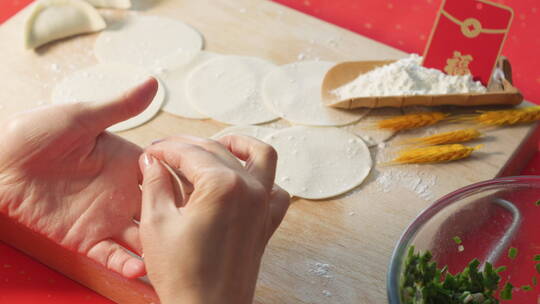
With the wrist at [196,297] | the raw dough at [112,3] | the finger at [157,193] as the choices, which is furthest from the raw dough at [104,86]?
the wrist at [196,297]

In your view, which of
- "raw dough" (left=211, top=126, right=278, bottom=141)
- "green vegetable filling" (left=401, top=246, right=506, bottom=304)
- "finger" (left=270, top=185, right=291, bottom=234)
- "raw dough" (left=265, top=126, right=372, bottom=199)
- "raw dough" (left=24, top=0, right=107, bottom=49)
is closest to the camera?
"green vegetable filling" (left=401, top=246, right=506, bottom=304)

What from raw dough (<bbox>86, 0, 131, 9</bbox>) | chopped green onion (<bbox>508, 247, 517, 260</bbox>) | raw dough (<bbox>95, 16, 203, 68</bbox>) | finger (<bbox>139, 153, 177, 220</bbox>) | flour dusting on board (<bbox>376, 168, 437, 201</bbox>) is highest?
finger (<bbox>139, 153, 177, 220</bbox>)

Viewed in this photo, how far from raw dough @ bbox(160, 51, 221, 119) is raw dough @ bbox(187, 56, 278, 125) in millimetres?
20

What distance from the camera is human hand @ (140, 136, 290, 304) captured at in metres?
1.10

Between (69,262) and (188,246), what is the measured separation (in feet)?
1.90

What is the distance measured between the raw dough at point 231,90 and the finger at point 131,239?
0.48 m

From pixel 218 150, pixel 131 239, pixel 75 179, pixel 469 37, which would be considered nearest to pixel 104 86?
pixel 75 179

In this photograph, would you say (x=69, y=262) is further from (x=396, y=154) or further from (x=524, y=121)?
(x=524, y=121)

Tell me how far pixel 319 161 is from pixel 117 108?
0.55 meters

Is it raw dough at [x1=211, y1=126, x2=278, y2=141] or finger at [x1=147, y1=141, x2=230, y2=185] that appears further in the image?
raw dough at [x1=211, y1=126, x2=278, y2=141]

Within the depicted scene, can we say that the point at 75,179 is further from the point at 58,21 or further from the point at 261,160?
the point at 58,21

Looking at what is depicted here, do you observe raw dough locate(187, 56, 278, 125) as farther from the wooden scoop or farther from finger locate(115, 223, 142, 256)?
finger locate(115, 223, 142, 256)

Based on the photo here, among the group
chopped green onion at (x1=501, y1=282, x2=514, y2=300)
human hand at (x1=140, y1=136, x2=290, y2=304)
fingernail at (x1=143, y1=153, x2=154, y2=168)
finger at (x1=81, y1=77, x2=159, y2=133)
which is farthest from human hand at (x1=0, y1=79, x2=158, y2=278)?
chopped green onion at (x1=501, y1=282, x2=514, y2=300)

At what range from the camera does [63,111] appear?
145 cm
